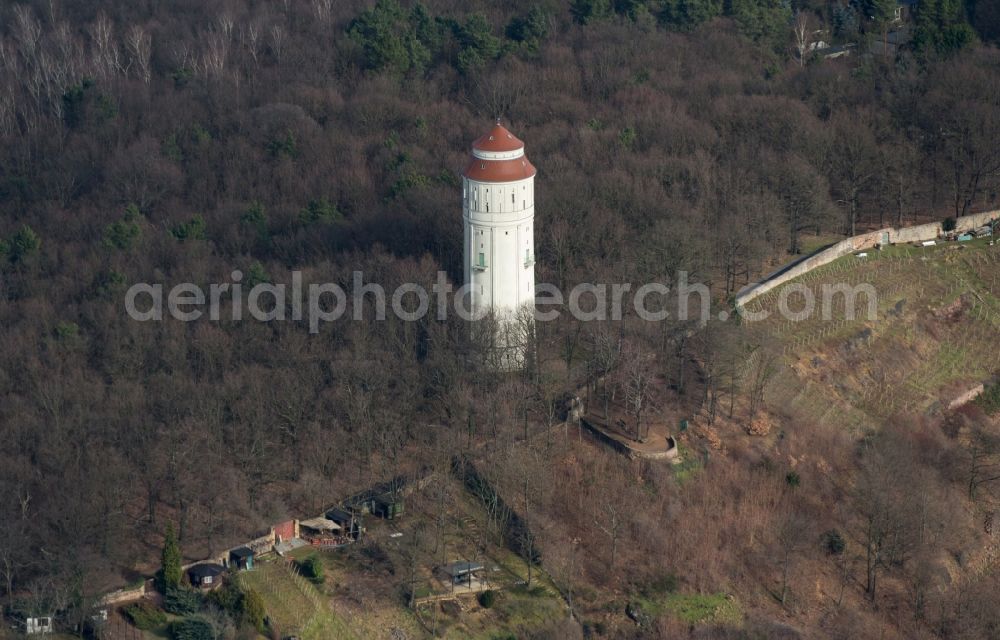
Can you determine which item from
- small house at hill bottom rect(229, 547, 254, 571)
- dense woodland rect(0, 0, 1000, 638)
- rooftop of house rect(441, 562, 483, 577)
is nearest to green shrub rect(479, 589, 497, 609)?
rooftop of house rect(441, 562, 483, 577)

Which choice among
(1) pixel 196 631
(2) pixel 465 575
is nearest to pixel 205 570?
(1) pixel 196 631

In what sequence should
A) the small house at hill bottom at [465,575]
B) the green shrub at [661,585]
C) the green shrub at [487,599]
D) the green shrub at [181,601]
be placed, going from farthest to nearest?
the green shrub at [661,585]
the small house at hill bottom at [465,575]
the green shrub at [487,599]
the green shrub at [181,601]

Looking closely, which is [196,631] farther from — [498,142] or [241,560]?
[498,142]

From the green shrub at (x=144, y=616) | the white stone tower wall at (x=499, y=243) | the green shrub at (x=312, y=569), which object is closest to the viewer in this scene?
the green shrub at (x=144, y=616)

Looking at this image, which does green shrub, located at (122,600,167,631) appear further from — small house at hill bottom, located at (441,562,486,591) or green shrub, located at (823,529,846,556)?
green shrub, located at (823,529,846,556)

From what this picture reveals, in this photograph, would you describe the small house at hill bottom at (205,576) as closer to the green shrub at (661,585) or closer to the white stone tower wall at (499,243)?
the green shrub at (661,585)

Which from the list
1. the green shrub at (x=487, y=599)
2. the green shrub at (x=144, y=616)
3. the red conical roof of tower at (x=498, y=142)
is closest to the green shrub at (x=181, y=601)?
the green shrub at (x=144, y=616)

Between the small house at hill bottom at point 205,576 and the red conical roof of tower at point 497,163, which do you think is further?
the red conical roof of tower at point 497,163
